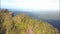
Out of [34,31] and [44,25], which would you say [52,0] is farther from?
[34,31]

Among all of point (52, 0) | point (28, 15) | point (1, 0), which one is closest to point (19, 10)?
point (28, 15)

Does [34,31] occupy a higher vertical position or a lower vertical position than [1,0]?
lower

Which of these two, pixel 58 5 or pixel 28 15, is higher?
pixel 58 5

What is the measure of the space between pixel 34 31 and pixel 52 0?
0.42 m

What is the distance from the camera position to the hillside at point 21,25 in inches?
64.2

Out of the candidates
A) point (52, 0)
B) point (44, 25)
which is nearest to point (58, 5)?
point (52, 0)

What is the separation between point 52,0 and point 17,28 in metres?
0.53

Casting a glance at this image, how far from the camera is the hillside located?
1.63 meters

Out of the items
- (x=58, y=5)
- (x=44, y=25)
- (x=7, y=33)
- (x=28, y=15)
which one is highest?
(x=58, y=5)

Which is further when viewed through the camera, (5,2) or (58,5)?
(5,2)

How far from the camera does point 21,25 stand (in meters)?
1.70

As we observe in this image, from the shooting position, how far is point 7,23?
1.74 m

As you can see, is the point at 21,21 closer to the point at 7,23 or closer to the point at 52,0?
the point at 7,23

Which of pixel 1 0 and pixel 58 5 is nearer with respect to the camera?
pixel 58 5
